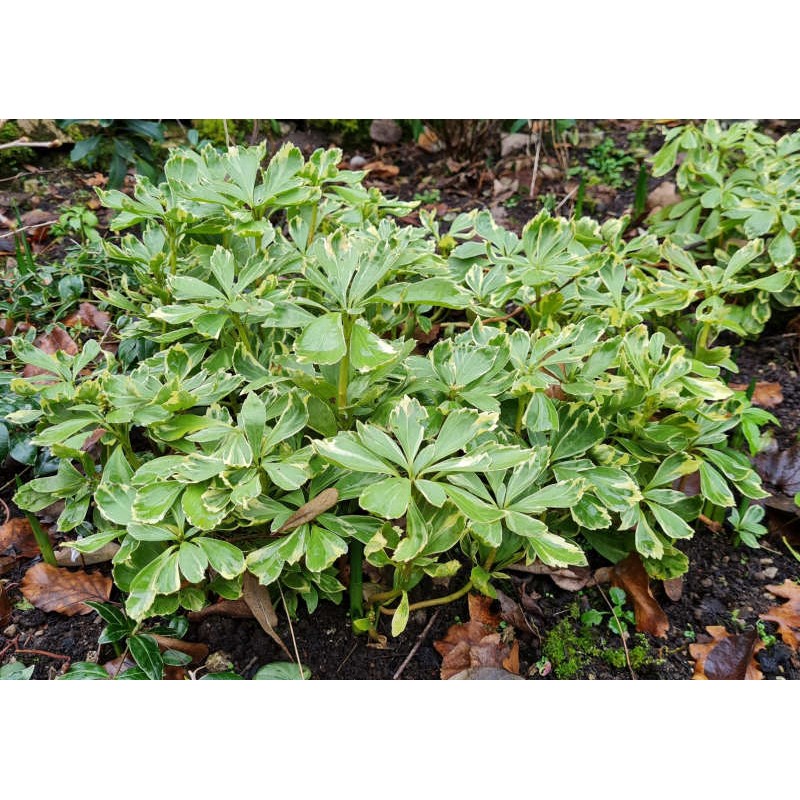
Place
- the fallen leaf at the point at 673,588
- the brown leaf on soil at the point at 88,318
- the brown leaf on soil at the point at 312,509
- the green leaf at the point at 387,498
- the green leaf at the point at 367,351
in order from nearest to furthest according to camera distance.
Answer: the green leaf at the point at 387,498, the green leaf at the point at 367,351, the brown leaf on soil at the point at 312,509, the fallen leaf at the point at 673,588, the brown leaf on soil at the point at 88,318

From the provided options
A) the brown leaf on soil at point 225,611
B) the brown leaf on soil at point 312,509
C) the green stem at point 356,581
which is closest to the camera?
the brown leaf on soil at point 312,509

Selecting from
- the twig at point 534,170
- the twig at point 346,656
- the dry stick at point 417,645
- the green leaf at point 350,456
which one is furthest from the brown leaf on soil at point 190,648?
the twig at point 534,170

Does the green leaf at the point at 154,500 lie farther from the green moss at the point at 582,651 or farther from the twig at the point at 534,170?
the twig at the point at 534,170

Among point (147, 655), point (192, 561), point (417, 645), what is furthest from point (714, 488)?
point (147, 655)

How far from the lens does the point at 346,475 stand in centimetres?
150

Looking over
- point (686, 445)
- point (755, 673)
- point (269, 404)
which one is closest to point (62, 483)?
point (269, 404)

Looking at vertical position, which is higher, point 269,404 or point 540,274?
point 540,274

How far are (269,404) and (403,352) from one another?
312mm

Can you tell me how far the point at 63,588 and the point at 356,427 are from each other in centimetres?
83

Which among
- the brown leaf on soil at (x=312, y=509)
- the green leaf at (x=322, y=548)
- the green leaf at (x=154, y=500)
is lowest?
the green leaf at (x=322, y=548)

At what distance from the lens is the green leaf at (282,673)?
5.13 feet

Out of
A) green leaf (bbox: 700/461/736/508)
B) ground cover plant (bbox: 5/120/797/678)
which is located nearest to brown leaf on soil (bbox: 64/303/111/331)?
ground cover plant (bbox: 5/120/797/678)

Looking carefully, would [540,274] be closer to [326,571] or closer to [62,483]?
[326,571]

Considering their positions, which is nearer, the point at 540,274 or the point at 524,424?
the point at 524,424
